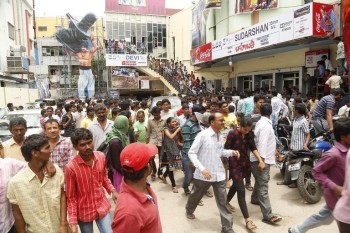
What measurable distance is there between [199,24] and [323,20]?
1483 centimetres

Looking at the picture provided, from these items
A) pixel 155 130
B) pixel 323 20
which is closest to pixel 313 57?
pixel 323 20

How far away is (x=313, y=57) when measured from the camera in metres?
12.6

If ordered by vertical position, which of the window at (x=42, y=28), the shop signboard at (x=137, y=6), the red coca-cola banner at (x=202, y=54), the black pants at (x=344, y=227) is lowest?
the black pants at (x=344, y=227)

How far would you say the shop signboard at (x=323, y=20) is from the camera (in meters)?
9.91

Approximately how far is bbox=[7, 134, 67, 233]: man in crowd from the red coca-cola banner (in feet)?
52.2

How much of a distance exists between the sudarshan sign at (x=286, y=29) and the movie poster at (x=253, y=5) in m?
2.62

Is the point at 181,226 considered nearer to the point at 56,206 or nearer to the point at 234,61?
the point at 56,206

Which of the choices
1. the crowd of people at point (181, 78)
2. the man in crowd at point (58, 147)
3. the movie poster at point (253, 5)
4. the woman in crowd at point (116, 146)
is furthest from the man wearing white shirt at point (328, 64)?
the man in crowd at point (58, 147)

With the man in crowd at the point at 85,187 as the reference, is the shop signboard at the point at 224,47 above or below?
above

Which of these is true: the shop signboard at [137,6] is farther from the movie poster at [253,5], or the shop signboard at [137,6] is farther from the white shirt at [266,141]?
the white shirt at [266,141]

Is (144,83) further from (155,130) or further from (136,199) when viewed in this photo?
(136,199)

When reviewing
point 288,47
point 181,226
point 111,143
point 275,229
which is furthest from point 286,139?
point 288,47

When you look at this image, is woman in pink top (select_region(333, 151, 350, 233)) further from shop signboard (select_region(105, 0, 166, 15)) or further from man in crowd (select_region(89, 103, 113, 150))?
shop signboard (select_region(105, 0, 166, 15))

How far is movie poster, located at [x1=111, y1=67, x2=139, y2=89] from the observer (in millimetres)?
30172
